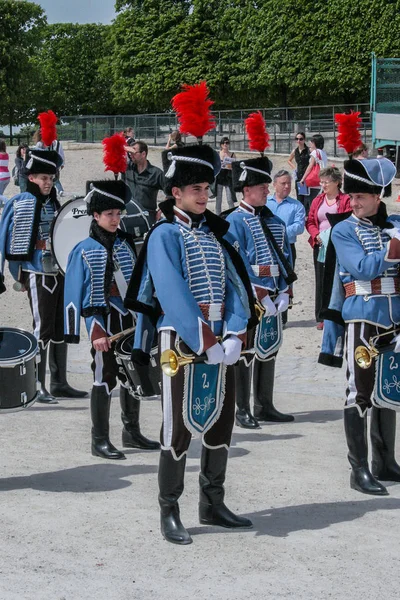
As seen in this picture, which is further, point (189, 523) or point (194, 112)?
point (189, 523)

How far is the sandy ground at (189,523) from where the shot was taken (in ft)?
17.3

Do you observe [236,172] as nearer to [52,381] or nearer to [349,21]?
[52,381]

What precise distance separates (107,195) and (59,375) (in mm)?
2817

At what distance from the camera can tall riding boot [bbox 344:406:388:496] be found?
6.83 m

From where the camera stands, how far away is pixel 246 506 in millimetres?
6551

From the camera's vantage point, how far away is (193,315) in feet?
18.8

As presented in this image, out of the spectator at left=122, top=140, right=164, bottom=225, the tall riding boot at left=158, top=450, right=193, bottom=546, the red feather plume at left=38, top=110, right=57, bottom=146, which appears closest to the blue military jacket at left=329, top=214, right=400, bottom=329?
the tall riding boot at left=158, top=450, right=193, bottom=546

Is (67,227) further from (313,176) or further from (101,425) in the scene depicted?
(313,176)

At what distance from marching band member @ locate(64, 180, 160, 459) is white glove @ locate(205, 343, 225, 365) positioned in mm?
1942

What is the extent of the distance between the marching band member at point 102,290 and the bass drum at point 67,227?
50.6 inches

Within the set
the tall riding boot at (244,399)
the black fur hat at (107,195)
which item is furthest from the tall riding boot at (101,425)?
the tall riding boot at (244,399)

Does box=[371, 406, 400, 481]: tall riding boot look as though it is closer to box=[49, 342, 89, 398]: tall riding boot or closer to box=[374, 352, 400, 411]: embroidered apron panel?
box=[374, 352, 400, 411]: embroidered apron panel

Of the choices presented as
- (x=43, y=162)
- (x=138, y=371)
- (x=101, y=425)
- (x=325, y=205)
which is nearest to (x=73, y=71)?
(x=325, y=205)

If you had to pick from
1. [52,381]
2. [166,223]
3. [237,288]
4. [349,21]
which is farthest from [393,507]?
[349,21]
